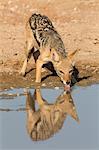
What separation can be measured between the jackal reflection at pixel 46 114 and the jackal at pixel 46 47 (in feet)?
1.44

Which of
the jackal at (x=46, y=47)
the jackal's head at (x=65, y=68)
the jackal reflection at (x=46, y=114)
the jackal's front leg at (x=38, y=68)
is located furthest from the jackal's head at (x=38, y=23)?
the jackal reflection at (x=46, y=114)

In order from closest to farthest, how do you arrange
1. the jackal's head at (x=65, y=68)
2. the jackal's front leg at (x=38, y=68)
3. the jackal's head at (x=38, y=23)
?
the jackal's head at (x=65, y=68) < the jackal's front leg at (x=38, y=68) < the jackal's head at (x=38, y=23)

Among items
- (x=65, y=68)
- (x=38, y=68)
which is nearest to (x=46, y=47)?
(x=38, y=68)

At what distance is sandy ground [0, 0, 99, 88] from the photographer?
14156mm

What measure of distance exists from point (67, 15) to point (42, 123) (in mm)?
Answer: 7904

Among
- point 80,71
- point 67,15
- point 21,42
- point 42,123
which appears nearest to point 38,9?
point 67,15

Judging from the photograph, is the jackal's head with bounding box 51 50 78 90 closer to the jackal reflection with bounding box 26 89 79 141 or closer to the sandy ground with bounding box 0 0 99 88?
the jackal reflection with bounding box 26 89 79 141

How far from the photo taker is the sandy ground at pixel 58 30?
1416 cm

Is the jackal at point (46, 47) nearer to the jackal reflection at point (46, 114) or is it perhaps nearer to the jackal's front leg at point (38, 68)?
the jackal's front leg at point (38, 68)

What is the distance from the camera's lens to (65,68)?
12586 mm

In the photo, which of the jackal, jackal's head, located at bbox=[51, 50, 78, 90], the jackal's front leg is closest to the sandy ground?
the jackal's front leg

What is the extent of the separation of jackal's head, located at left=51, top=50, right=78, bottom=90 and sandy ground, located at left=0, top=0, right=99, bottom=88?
0.73 metres

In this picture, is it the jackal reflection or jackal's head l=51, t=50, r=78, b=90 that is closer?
the jackal reflection

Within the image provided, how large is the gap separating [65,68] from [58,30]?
16.1 feet
